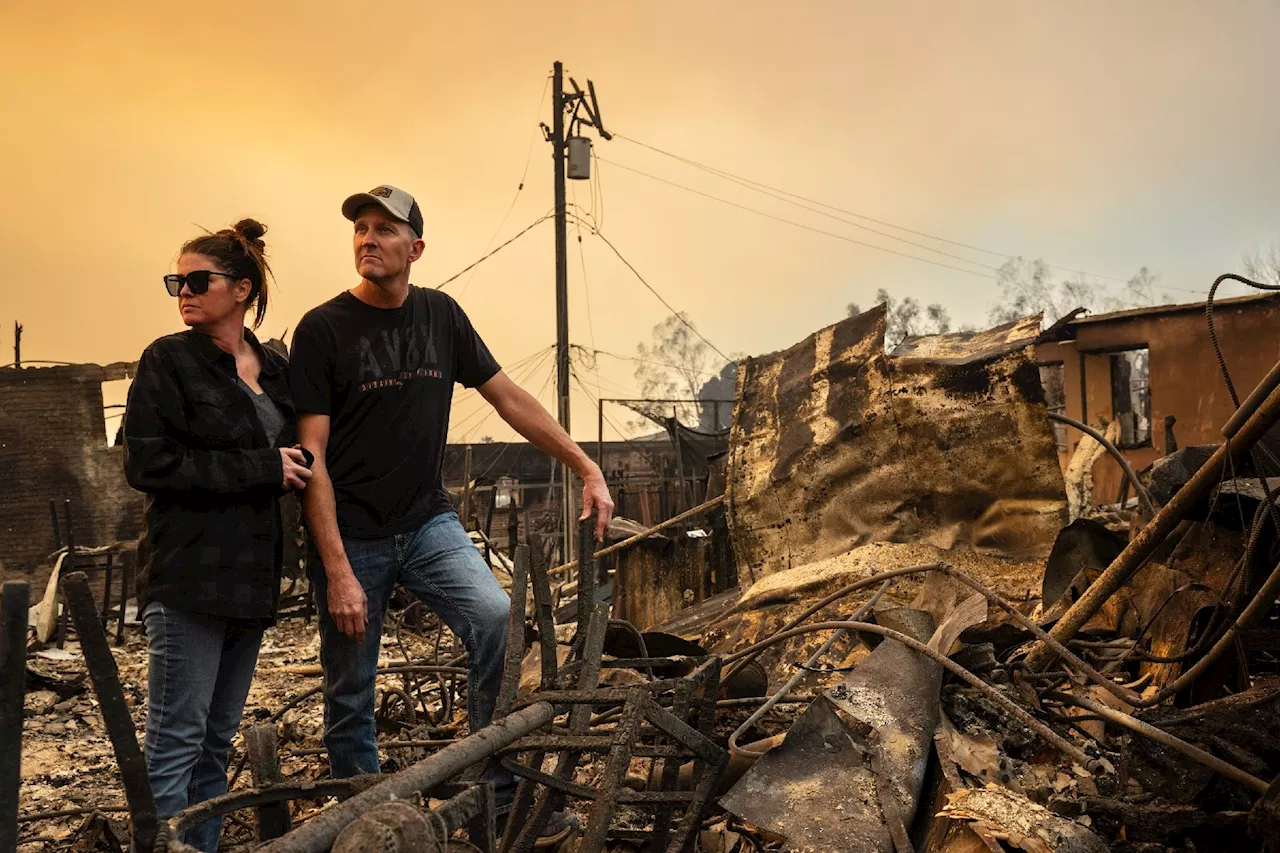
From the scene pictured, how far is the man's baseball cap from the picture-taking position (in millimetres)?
2979

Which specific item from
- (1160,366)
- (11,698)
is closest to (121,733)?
(11,698)

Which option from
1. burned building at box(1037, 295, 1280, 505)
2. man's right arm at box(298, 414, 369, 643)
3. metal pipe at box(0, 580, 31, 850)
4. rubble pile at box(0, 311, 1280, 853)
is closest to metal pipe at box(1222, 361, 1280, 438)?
rubble pile at box(0, 311, 1280, 853)

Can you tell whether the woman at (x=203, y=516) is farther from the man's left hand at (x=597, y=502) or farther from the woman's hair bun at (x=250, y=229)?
the man's left hand at (x=597, y=502)

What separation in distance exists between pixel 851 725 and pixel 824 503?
2.99 m

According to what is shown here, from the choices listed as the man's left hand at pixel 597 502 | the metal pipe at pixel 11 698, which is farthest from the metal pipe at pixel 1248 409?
the metal pipe at pixel 11 698

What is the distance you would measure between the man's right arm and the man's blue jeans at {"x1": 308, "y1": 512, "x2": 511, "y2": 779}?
115 millimetres

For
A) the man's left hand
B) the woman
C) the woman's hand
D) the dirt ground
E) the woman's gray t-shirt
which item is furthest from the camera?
the dirt ground

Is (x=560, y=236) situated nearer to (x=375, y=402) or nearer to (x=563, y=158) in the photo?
(x=563, y=158)

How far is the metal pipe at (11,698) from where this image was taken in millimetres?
1338

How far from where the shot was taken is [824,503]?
6117 millimetres

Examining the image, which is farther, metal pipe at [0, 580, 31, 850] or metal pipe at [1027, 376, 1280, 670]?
metal pipe at [1027, 376, 1280, 670]

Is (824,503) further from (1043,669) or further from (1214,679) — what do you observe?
(1214,679)

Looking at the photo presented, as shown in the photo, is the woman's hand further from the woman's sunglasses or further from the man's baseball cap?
the man's baseball cap

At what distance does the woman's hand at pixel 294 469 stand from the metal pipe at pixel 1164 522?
2.82 meters
